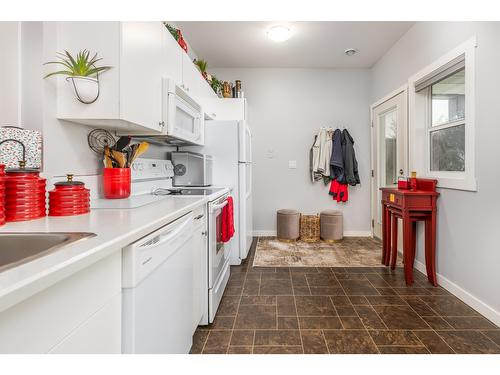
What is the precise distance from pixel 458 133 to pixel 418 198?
0.64m

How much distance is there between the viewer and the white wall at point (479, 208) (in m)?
1.93

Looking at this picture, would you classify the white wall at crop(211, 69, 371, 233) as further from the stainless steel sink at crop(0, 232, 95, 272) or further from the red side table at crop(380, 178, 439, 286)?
the stainless steel sink at crop(0, 232, 95, 272)

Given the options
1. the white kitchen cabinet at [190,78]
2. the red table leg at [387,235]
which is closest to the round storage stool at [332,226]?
the red table leg at [387,235]

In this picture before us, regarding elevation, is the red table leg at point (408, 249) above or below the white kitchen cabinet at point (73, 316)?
below

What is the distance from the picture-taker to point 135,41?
1.55 m

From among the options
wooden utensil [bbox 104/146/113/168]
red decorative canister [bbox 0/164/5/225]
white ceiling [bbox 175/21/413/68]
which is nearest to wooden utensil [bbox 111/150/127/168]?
wooden utensil [bbox 104/146/113/168]

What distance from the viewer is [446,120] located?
2656 mm

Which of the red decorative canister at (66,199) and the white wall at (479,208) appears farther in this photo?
the white wall at (479,208)

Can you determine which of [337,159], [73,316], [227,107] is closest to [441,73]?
[337,159]

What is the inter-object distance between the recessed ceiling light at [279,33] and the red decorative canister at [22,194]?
276 centimetres

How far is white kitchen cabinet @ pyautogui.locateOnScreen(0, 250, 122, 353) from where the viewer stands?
1.72ft

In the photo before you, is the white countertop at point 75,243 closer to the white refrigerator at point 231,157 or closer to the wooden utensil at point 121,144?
the wooden utensil at point 121,144
